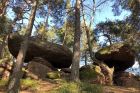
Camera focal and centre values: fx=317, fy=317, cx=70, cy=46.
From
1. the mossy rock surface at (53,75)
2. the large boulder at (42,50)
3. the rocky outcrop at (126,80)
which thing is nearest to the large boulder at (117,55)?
the rocky outcrop at (126,80)

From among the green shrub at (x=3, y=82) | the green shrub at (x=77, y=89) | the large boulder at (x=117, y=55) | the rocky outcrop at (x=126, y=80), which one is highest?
the large boulder at (x=117, y=55)

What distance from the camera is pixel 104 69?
2566 centimetres

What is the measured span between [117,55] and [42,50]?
258 inches

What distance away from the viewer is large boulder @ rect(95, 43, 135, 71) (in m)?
27.0

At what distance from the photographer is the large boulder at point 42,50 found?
2668 cm

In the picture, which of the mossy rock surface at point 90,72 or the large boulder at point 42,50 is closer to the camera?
the mossy rock surface at point 90,72

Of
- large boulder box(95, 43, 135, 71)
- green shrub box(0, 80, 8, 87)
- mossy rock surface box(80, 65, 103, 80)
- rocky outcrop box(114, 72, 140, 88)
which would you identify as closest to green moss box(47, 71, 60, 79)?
mossy rock surface box(80, 65, 103, 80)

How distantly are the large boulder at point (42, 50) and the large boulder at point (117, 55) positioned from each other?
2983 mm

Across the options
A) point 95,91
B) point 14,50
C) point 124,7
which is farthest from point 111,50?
point 95,91

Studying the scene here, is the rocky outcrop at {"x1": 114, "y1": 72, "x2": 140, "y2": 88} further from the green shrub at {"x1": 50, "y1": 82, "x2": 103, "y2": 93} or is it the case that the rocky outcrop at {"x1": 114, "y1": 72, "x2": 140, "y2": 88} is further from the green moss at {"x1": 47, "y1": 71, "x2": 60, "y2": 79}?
the green shrub at {"x1": 50, "y1": 82, "x2": 103, "y2": 93}

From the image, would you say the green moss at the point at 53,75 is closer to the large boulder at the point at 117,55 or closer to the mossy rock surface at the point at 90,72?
the mossy rock surface at the point at 90,72

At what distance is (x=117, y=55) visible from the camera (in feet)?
91.0

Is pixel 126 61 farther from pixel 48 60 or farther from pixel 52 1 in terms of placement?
pixel 52 1

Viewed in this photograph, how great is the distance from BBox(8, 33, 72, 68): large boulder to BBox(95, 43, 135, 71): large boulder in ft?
9.79
